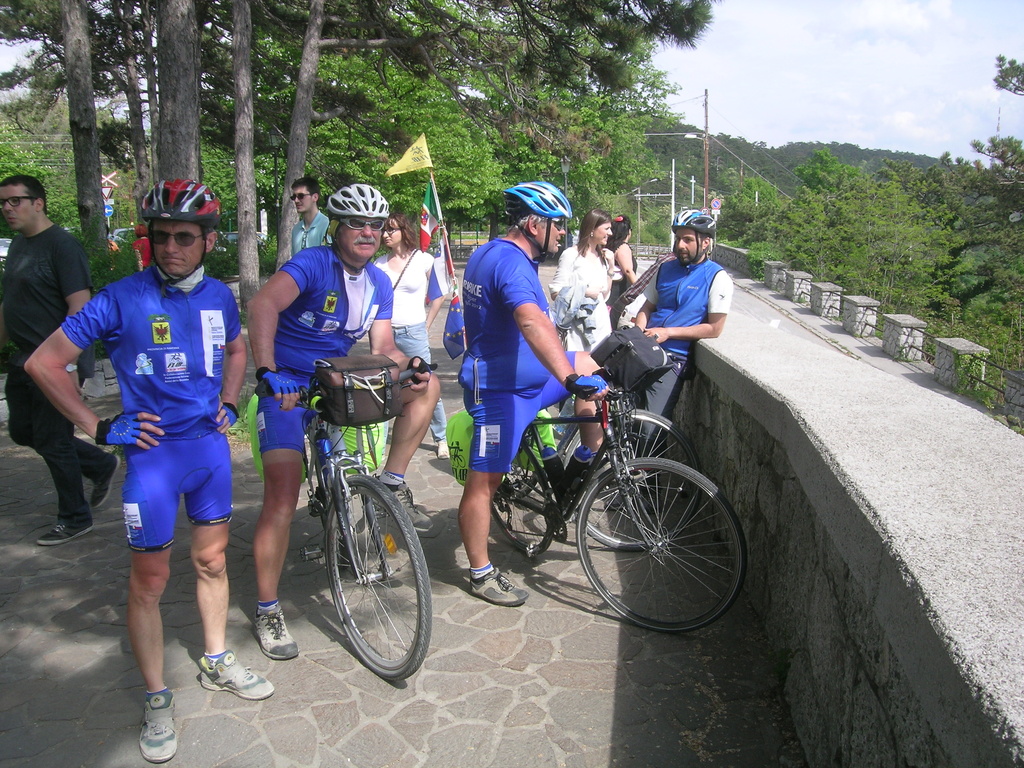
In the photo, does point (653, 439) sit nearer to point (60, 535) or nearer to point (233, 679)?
point (233, 679)

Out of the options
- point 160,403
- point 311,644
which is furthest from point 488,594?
point 160,403

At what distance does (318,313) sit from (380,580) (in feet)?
4.14

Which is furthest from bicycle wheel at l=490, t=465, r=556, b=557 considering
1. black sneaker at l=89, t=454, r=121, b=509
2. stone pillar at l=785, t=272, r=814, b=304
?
stone pillar at l=785, t=272, r=814, b=304

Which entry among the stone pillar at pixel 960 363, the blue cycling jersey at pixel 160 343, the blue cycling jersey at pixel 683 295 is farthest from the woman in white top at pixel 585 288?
the stone pillar at pixel 960 363

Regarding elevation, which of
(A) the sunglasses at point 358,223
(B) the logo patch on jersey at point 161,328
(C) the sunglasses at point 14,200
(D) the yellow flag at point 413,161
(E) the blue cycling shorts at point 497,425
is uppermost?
(D) the yellow flag at point 413,161

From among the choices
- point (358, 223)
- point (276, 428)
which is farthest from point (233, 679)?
point (358, 223)

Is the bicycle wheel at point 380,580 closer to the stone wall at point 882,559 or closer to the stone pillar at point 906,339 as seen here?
the stone wall at point 882,559

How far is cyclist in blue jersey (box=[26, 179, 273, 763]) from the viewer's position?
3.03 m

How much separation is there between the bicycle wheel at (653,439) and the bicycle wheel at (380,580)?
137 cm

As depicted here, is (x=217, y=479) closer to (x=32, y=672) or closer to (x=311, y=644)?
(x=311, y=644)

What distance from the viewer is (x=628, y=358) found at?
171 inches

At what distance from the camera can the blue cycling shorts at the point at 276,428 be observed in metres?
3.80

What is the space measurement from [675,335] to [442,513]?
195cm

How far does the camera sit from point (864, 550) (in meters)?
2.19
